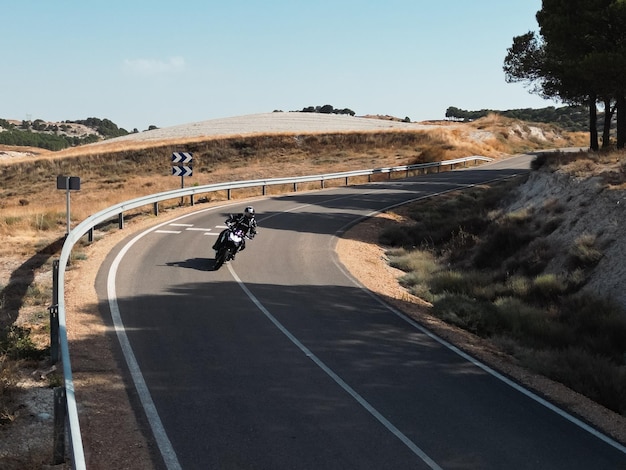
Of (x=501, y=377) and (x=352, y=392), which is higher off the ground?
(x=352, y=392)

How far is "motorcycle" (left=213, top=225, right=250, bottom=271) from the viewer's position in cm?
1549

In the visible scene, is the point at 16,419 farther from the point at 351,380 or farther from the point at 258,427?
the point at 351,380

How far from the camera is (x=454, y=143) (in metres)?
63.9

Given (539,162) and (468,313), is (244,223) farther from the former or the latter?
(539,162)

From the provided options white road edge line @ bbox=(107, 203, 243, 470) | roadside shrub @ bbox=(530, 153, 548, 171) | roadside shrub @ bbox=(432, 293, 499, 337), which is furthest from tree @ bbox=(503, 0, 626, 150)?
white road edge line @ bbox=(107, 203, 243, 470)

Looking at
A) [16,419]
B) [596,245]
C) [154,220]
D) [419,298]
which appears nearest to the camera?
[16,419]

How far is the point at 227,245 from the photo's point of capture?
1566cm

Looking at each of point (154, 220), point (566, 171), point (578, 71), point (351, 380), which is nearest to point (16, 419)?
point (351, 380)

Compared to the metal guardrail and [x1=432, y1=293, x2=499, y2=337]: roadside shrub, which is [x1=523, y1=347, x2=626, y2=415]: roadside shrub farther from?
the metal guardrail

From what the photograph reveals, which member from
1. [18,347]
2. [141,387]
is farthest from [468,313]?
[18,347]

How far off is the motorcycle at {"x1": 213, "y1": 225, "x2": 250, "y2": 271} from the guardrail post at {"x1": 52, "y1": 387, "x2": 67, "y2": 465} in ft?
31.0

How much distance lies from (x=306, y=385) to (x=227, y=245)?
25.5 ft

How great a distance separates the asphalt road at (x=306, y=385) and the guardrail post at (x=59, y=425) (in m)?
0.99

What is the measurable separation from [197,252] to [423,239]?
9520 mm
